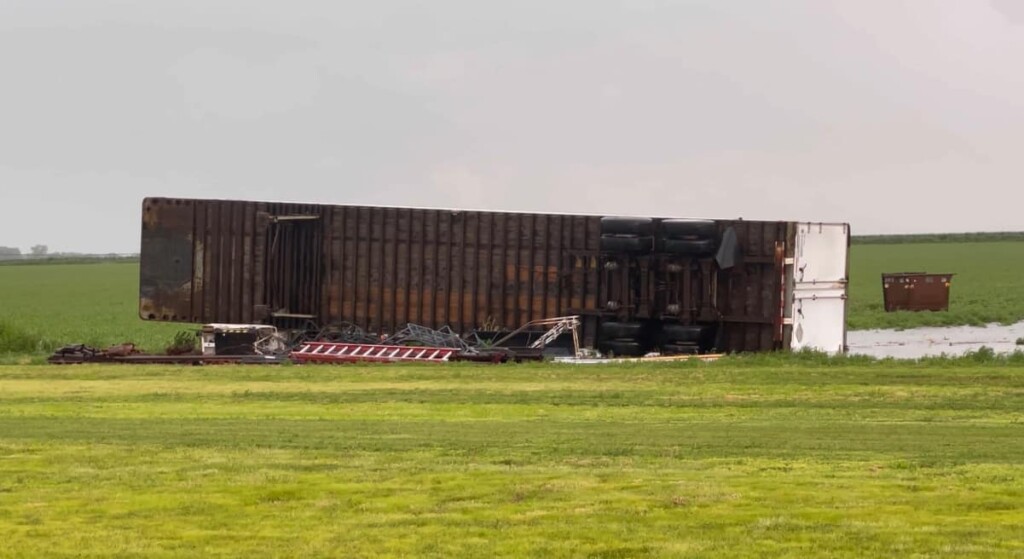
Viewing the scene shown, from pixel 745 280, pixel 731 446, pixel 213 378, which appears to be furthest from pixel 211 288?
pixel 731 446

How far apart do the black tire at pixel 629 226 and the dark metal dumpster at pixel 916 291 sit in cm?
1917

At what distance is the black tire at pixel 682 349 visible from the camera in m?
30.3

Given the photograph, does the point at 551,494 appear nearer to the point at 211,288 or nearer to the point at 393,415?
the point at 393,415

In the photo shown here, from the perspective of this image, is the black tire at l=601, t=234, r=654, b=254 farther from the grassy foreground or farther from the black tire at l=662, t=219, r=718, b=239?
the grassy foreground

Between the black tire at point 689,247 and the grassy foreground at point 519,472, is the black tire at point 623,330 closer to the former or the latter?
the black tire at point 689,247

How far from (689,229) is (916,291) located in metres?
20.1

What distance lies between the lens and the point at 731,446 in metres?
14.9

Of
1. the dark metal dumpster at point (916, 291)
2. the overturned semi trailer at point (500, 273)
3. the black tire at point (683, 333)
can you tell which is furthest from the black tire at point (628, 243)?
the dark metal dumpster at point (916, 291)

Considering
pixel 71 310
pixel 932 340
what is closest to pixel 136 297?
pixel 71 310

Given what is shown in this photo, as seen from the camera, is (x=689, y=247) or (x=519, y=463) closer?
(x=519, y=463)

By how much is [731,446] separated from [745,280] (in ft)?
52.3

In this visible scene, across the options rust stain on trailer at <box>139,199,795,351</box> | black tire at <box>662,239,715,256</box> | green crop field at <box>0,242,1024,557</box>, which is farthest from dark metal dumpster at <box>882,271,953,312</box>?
green crop field at <box>0,242,1024,557</box>

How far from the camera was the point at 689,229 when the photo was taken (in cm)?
3064

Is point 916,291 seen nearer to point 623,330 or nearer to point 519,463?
point 623,330
